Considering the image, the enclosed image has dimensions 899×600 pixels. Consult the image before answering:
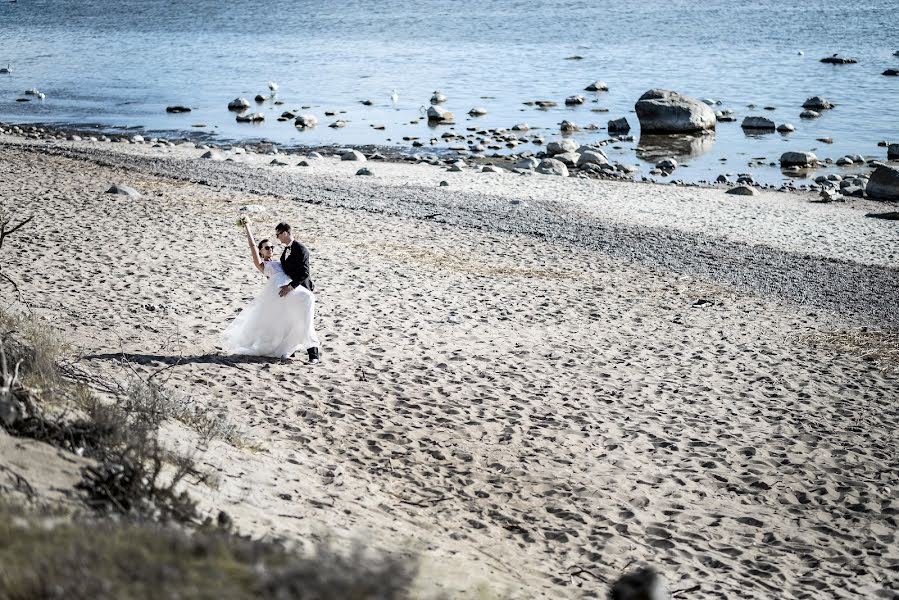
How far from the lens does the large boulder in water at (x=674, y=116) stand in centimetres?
3834

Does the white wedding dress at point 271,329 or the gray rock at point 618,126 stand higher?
the gray rock at point 618,126

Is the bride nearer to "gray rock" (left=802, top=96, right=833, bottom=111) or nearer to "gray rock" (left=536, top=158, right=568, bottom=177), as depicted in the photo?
"gray rock" (left=536, top=158, right=568, bottom=177)

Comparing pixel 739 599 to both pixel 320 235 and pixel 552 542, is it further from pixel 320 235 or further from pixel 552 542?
pixel 320 235

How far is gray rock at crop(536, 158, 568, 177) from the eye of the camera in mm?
30500

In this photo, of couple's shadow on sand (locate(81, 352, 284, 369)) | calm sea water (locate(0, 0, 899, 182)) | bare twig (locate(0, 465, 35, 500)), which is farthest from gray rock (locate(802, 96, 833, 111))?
bare twig (locate(0, 465, 35, 500))

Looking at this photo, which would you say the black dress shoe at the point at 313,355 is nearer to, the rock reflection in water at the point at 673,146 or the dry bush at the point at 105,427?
the dry bush at the point at 105,427

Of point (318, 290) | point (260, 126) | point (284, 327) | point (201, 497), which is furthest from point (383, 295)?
point (260, 126)

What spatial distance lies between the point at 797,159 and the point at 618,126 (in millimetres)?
8925

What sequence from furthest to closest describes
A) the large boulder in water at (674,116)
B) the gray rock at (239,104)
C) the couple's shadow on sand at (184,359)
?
1. the gray rock at (239,104)
2. the large boulder in water at (674,116)
3. the couple's shadow on sand at (184,359)

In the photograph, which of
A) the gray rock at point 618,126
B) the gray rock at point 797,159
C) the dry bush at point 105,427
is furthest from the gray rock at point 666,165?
the dry bush at point 105,427

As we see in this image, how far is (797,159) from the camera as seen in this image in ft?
106

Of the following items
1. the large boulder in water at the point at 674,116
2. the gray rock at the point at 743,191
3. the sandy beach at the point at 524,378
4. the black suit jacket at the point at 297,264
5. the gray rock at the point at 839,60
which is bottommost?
the sandy beach at the point at 524,378

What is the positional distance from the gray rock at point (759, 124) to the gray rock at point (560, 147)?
31.7 feet

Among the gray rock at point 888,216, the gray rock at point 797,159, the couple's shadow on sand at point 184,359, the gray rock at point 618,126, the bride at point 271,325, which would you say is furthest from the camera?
the gray rock at point 618,126
